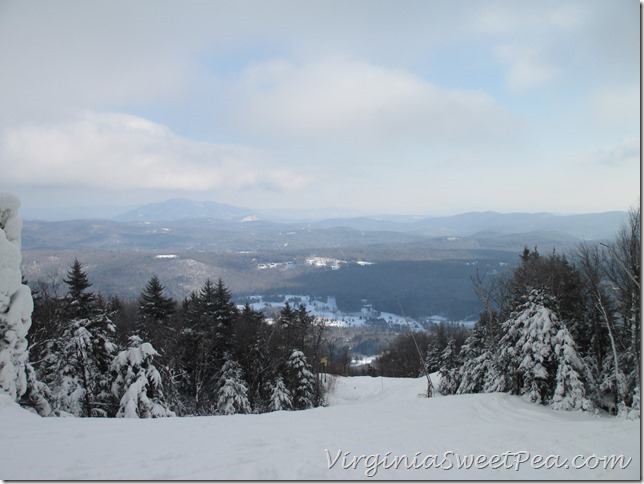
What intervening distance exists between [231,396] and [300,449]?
533 inches

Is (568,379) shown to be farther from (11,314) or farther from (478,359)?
(11,314)

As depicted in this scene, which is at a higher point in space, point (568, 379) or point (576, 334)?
point (576, 334)

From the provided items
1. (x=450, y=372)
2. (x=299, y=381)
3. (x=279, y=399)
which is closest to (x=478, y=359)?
(x=450, y=372)

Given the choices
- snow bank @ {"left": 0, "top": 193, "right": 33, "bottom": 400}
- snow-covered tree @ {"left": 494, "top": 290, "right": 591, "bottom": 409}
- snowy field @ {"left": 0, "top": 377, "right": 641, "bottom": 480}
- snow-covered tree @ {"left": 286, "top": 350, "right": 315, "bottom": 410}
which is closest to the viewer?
snowy field @ {"left": 0, "top": 377, "right": 641, "bottom": 480}

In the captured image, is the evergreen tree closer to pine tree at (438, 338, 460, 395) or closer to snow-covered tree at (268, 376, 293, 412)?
snow-covered tree at (268, 376, 293, 412)

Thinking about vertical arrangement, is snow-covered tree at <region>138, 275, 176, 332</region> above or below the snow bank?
below

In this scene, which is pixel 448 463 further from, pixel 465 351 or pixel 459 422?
pixel 465 351

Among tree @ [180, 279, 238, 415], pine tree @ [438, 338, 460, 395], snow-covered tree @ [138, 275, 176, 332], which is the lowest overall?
pine tree @ [438, 338, 460, 395]

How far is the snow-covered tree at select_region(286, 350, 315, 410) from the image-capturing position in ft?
74.3

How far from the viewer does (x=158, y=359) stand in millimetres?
18859

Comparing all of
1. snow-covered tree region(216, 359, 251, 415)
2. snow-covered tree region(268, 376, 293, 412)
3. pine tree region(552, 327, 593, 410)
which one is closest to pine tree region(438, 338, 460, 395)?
pine tree region(552, 327, 593, 410)

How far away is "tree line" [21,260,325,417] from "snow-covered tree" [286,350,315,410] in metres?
0.06

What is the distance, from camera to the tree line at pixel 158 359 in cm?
1430

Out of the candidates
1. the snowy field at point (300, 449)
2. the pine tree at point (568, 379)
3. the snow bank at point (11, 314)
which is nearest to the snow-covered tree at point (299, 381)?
the snowy field at point (300, 449)
